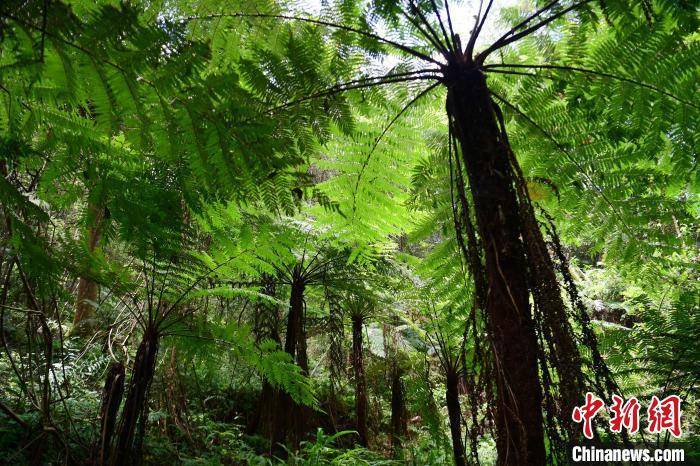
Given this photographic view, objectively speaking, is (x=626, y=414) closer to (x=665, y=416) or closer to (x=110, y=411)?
(x=665, y=416)

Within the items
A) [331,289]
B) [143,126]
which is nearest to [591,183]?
[143,126]

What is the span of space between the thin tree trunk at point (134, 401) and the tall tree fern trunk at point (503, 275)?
1743 mm

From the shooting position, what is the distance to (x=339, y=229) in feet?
8.38

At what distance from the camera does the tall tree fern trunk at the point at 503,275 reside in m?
0.93

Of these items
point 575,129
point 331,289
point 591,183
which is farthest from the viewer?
point 331,289

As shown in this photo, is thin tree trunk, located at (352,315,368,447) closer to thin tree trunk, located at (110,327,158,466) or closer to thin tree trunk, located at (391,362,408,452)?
thin tree trunk, located at (391,362,408,452)

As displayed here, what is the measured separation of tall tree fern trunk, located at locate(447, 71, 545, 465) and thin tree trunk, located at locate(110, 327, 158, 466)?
1743 millimetres

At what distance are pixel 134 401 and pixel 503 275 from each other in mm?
1877

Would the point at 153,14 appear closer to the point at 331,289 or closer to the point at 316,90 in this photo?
the point at 316,90

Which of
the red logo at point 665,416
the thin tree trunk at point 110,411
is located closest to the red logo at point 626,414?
the red logo at point 665,416

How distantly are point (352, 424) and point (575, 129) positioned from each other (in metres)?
5.72

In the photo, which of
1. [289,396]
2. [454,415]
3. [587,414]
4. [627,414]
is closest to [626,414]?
[627,414]

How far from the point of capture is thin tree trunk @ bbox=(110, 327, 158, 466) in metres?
1.81

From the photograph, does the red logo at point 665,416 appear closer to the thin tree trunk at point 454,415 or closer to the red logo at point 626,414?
the red logo at point 626,414
